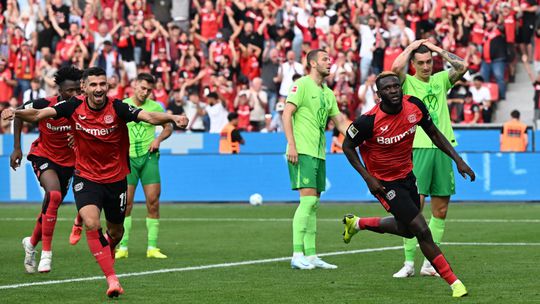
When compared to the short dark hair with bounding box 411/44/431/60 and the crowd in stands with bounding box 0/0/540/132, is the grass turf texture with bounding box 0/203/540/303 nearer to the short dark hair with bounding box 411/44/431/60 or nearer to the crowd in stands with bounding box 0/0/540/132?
the short dark hair with bounding box 411/44/431/60

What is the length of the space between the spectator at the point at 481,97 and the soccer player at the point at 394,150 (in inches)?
728

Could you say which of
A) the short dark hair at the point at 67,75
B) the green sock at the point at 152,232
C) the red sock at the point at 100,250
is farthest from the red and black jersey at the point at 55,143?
the red sock at the point at 100,250

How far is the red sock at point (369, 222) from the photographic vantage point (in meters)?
12.4

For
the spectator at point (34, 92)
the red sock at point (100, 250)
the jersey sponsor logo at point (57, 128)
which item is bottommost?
the spectator at point (34, 92)

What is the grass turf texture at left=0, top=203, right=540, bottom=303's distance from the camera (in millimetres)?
11156

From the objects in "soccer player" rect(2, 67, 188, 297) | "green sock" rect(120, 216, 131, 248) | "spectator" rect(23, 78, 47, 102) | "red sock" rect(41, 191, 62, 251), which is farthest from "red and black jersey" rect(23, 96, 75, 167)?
"spectator" rect(23, 78, 47, 102)

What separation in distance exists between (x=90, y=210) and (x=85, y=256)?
4404 mm

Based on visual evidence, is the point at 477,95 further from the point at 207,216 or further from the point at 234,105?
the point at 207,216

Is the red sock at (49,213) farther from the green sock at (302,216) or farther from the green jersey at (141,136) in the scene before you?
the green sock at (302,216)

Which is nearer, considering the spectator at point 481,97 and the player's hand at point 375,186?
the player's hand at point 375,186

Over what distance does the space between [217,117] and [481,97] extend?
6602mm

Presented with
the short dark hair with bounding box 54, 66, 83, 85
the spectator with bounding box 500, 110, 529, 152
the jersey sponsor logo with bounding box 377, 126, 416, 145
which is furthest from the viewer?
the spectator with bounding box 500, 110, 529, 152

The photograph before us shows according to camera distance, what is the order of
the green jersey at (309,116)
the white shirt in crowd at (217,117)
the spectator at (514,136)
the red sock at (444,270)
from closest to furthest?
the red sock at (444,270)
the green jersey at (309,116)
the spectator at (514,136)
the white shirt in crowd at (217,117)

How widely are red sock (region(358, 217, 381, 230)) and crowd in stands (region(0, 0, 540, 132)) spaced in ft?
52.1
